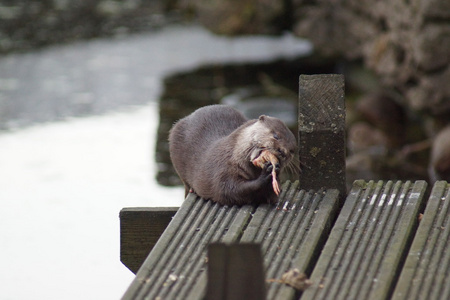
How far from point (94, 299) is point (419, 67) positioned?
11.8 feet

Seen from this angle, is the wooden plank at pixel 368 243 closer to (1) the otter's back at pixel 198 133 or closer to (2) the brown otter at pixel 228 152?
(2) the brown otter at pixel 228 152

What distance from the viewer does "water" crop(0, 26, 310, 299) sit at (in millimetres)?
5695

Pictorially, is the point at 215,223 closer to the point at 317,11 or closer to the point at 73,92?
the point at 317,11

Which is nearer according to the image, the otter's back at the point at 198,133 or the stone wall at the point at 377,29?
the otter's back at the point at 198,133

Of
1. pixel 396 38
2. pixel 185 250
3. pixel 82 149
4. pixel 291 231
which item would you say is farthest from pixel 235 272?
pixel 82 149

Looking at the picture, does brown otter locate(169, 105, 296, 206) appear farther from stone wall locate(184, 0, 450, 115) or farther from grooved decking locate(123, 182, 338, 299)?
stone wall locate(184, 0, 450, 115)

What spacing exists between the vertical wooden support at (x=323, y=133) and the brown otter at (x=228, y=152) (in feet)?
0.36

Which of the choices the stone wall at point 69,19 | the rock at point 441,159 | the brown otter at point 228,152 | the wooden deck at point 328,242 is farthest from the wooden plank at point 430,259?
the stone wall at point 69,19

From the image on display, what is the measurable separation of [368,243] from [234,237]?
1.40ft

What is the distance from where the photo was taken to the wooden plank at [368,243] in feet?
8.06

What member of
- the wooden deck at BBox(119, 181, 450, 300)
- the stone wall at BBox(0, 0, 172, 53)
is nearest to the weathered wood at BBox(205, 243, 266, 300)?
the wooden deck at BBox(119, 181, 450, 300)

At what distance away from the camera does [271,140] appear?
3262 mm

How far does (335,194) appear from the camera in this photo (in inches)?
124

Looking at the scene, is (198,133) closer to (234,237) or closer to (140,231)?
(140,231)
